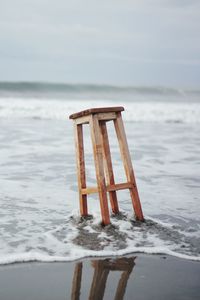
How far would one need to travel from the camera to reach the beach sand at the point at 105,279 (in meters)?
3.06

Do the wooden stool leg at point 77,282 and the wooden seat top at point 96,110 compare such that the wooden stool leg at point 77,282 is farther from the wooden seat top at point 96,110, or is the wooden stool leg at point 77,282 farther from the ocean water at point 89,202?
the wooden seat top at point 96,110

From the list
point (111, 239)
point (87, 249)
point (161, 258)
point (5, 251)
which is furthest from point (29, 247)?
point (161, 258)

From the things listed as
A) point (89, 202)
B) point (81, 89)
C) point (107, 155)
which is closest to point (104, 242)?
point (107, 155)

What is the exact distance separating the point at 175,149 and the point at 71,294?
27.7ft

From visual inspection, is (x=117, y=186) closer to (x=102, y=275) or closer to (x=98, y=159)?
(x=98, y=159)

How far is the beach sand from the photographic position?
306cm

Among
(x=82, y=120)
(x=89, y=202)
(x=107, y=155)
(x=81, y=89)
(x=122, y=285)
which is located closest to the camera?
(x=122, y=285)

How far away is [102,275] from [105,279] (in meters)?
0.07

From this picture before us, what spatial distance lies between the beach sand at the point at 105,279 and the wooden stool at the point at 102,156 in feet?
3.00

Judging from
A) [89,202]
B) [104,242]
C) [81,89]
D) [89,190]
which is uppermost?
[81,89]

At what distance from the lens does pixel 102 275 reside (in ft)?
11.1

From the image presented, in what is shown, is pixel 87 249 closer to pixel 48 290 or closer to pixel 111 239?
pixel 111 239

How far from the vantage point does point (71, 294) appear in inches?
120

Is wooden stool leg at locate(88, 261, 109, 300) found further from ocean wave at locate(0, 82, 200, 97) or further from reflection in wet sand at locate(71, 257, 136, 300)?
ocean wave at locate(0, 82, 200, 97)
